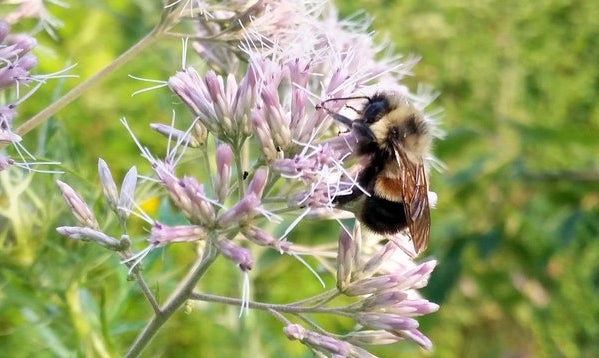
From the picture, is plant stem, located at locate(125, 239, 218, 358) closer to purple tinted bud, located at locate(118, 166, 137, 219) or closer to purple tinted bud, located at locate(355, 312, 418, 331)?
purple tinted bud, located at locate(118, 166, 137, 219)

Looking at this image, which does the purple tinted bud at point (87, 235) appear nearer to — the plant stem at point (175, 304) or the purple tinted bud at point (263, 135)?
the plant stem at point (175, 304)

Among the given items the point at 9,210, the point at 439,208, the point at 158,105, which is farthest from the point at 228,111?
the point at 439,208

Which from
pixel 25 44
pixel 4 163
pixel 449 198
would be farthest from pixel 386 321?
pixel 449 198

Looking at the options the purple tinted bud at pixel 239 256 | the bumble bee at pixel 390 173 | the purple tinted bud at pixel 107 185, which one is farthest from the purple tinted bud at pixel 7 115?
the bumble bee at pixel 390 173

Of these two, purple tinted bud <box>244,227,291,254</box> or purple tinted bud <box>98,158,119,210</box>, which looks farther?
purple tinted bud <box>98,158,119,210</box>

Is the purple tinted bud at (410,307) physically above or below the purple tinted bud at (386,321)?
below

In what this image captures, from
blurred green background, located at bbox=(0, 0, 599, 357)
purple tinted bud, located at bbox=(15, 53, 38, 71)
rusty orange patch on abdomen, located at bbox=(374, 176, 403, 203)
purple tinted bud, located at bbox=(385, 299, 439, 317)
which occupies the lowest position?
blurred green background, located at bbox=(0, 0, 599, 357)

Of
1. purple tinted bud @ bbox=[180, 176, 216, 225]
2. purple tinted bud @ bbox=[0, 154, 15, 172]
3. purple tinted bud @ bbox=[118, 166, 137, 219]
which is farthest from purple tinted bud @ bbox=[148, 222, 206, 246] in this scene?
purple tinted bud @ bbox=[0, 154, 15, 172]

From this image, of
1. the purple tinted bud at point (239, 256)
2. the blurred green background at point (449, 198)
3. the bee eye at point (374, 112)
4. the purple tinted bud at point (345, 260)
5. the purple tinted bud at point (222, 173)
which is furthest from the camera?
the blurred green background at point (449, 198)
